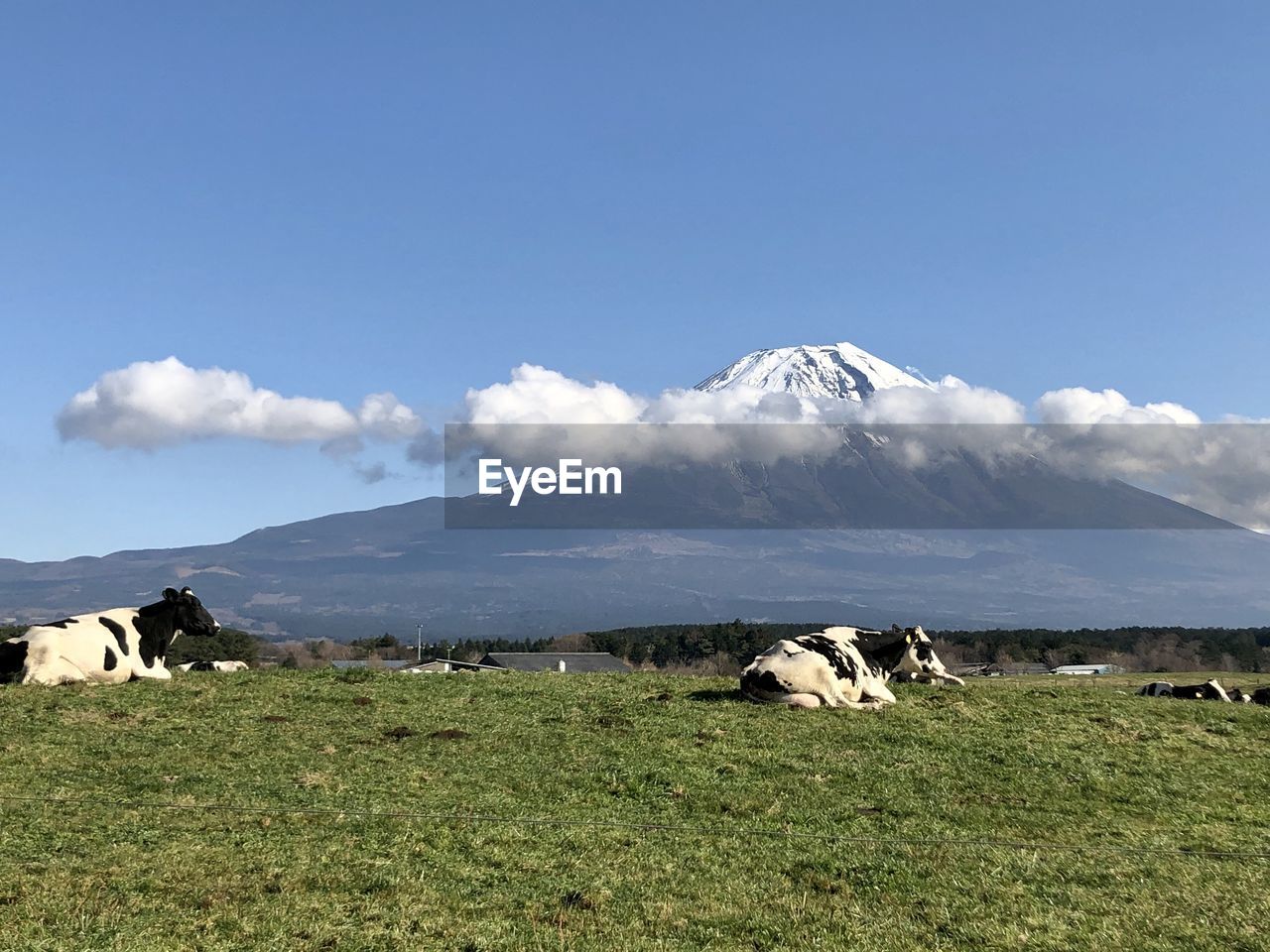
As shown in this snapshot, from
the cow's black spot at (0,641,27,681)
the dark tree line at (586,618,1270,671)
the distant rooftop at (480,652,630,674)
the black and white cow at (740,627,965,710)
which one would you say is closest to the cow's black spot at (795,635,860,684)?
the black and white cow at (740,627,965,710)

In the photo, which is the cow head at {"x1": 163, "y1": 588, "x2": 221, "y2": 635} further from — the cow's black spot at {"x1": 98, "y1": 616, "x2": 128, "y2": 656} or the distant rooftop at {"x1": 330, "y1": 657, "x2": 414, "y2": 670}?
the distant rooftop at {"x1": 330, "y1": 657, "x2": 414, "y2": 670}

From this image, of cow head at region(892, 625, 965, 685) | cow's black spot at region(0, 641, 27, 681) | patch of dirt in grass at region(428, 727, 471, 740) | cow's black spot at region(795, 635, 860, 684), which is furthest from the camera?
cow head at region(892, 625, 965, 685)

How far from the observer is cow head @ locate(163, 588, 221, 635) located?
76.5ft

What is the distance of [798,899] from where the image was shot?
9.73 metres

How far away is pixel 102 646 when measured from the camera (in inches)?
819

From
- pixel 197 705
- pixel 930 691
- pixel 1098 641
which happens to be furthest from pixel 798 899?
pixel 1098 641

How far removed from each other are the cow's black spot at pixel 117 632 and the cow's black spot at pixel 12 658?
1769 millimetres

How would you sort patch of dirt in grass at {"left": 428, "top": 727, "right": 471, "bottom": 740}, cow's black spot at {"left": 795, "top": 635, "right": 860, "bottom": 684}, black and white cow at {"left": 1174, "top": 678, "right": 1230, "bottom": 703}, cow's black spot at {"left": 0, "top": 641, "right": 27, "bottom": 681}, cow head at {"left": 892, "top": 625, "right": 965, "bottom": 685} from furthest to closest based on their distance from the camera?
cow head at {"left": 892, "top": 625, "right": 965, "bottom": 685}, black and white cow at {"left": 1174, "top": 678, "right": 1230, "bottom": 703}, cow's black spot at {"left": 795, "top": 635, "right": 860, "bottom": 684}, cow's black spot at {"left": 0, "top": 641, "right": 27, "bottom": 681}, patch of dirt in grass at {"left": 428, "top": 727, "right": 471, "bottom": 740}

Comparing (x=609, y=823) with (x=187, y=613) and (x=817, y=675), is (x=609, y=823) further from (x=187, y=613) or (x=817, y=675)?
(x=187, y=613)

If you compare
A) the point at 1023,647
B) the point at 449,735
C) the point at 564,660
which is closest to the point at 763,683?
the point at 449,735

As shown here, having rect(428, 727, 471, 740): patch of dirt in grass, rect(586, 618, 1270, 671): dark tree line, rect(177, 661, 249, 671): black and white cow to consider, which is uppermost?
rect(177, 661, 249, 671): black and white cow

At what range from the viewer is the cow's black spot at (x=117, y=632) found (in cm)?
2122

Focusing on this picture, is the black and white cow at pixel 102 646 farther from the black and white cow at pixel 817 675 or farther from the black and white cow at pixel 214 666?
the black and white cow at pixel 817 675

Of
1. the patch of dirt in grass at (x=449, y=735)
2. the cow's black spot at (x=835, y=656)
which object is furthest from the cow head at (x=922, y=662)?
the patch of dirt in grass at (x=449, y=735)
